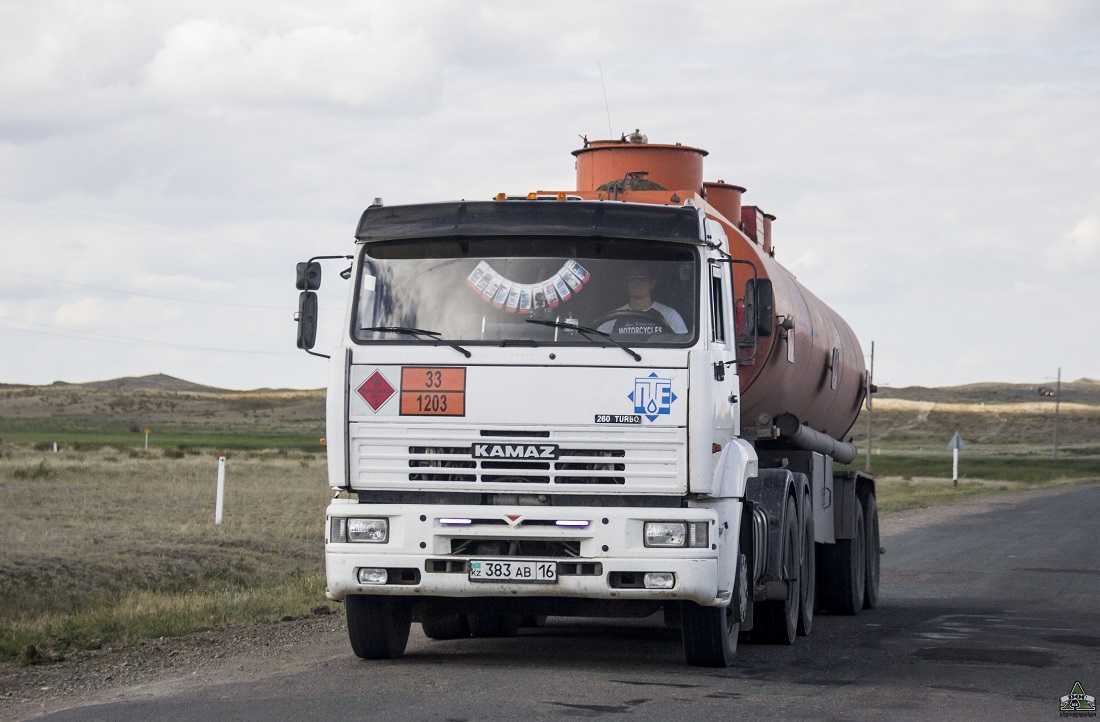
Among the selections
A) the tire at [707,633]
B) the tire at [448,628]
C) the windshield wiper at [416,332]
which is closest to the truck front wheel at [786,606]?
the tire at [707,633]

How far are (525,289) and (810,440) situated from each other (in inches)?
193

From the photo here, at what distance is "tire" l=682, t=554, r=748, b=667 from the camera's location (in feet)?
30.6

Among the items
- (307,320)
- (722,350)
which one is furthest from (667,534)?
(307,320)

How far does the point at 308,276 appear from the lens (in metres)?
9.06

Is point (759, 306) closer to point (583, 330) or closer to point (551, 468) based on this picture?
point (583, 330)

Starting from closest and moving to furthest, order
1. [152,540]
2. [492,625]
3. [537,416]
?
[537,416] < [492,625] < [152,540]

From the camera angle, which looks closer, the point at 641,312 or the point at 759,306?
the point at 641,312

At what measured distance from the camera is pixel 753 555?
406 inches

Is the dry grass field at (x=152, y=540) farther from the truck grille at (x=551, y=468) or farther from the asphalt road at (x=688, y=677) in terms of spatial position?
the truck grille at (x=551, y=468)

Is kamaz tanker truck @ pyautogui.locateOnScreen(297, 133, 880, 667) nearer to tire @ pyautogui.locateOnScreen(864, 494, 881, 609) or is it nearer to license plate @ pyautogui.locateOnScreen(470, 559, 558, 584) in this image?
license plate @ pyautogui.locateOnScreen(470, 559, 558, 584)

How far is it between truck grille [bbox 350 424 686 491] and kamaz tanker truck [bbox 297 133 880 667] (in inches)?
0.5

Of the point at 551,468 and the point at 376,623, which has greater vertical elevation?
the point at 551,468

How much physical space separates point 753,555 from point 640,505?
192 centimetres

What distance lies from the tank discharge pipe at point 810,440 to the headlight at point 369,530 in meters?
4.33
